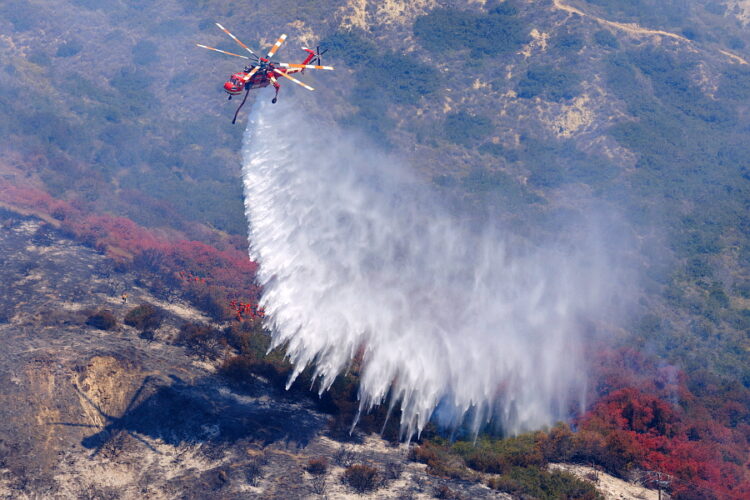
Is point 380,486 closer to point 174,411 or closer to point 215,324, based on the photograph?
point 174,411

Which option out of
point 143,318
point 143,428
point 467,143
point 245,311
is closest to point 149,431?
point 143,428

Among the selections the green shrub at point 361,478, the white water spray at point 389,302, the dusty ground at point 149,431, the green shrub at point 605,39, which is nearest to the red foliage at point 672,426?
the dusty ground at point 149,431

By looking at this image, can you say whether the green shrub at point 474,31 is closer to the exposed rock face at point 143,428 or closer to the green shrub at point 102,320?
the green shrub at point 102,320

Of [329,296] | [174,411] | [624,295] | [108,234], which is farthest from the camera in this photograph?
[624,295]

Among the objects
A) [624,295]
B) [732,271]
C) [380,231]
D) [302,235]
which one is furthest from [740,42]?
[302,235]

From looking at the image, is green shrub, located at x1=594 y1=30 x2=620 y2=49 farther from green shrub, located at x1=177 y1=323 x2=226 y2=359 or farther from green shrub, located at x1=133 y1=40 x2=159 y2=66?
green shrub, located at x1=177 y1=323 x2=226 y2=359

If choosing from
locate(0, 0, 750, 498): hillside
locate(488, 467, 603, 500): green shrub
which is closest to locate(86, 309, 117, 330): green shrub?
locate(0, 0, 750, 498): hillside

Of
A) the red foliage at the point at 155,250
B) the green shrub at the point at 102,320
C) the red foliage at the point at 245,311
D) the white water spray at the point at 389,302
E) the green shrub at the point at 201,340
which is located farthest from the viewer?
the red foliage at the point at 155,250
